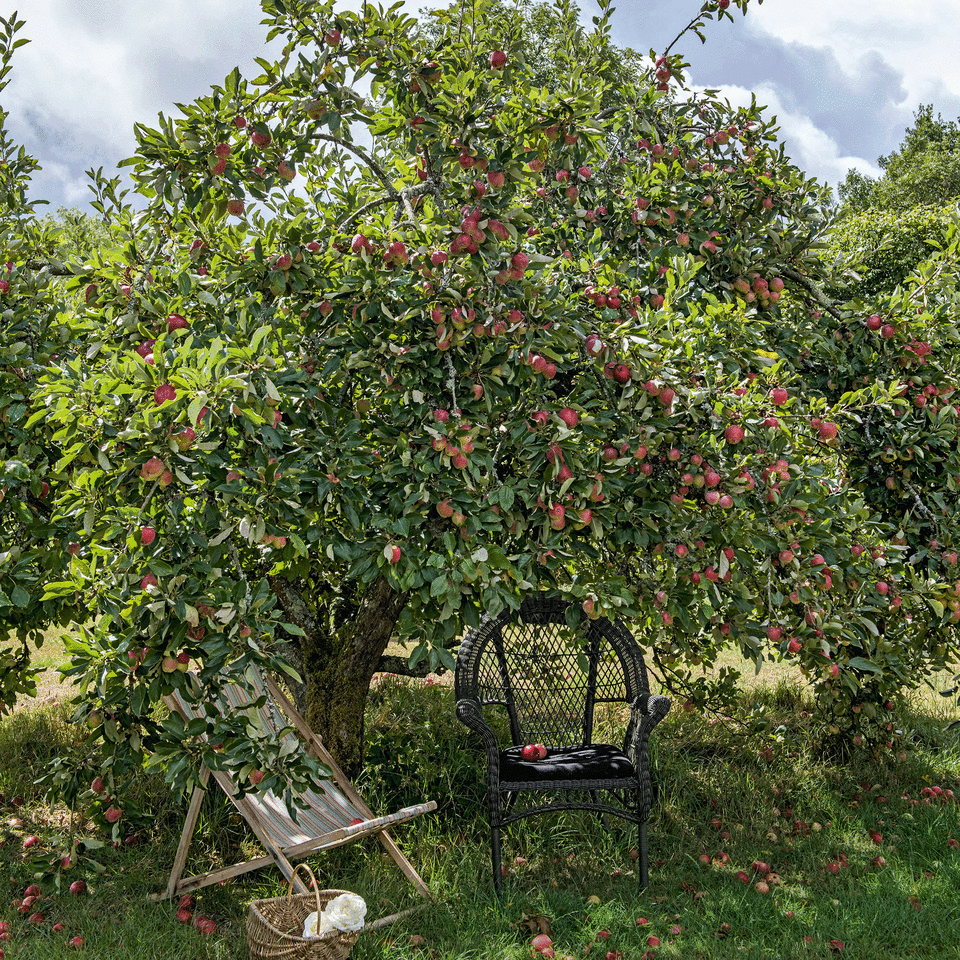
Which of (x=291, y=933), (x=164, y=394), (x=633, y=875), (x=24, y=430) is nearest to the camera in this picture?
(x=164, y=394)

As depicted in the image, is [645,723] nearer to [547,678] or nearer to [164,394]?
[547,678]

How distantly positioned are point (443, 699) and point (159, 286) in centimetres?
321

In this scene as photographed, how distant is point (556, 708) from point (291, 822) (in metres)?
1.39

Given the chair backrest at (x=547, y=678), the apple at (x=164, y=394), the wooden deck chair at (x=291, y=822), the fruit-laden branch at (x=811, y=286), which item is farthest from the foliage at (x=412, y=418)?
the chair backrest at (x=547, y=678)

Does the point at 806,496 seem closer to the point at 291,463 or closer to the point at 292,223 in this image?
the point at 291,463

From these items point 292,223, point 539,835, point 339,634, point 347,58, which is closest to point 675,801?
point 539,835

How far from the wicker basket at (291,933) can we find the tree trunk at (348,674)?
1.12m

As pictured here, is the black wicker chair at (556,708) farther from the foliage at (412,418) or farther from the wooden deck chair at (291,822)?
the foliage at (412,418)

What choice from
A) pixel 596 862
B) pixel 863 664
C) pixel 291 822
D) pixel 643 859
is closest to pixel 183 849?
pixel 291 822

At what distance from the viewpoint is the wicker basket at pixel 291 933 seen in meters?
2.44

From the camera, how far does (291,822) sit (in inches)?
123

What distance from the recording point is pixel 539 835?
358cm

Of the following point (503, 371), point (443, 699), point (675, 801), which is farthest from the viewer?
point (443, 699)

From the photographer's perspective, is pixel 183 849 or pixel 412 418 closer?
pixel 412 418
